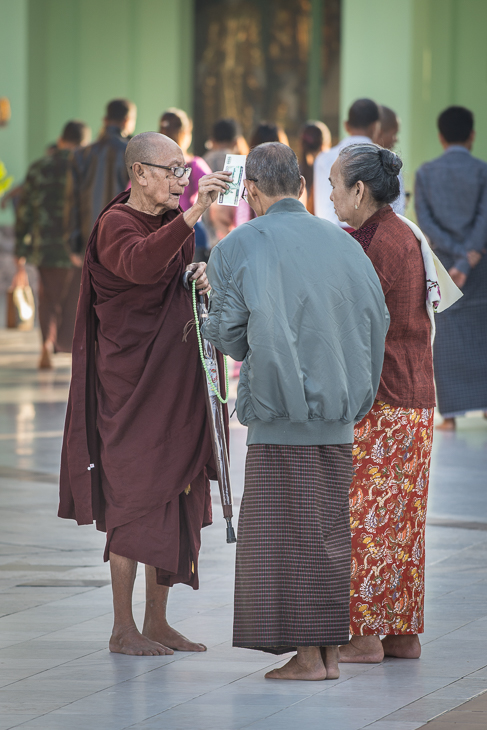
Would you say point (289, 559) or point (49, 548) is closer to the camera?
point (289, 559)

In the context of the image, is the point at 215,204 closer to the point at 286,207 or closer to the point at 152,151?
the point at 152,151

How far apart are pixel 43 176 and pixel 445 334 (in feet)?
14.9

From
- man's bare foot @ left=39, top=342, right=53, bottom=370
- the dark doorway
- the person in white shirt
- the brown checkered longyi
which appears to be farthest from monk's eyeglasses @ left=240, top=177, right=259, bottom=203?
the dark doorway

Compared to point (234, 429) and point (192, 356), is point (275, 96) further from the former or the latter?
point (192, 356)

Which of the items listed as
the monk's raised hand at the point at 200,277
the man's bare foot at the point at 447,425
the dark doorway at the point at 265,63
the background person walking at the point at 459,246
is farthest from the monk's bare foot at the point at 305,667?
the dark doorway at the point at 265,63

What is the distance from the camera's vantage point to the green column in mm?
16969

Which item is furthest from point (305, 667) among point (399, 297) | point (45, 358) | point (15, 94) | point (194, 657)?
point (15, 94)

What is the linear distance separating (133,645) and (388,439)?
1.04 meters

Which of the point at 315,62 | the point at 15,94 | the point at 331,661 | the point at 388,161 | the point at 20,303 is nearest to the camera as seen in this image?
the point at 331,661

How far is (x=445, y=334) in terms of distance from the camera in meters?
8.85

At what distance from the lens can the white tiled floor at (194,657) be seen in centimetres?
361

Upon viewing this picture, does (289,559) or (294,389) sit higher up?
(294,389)

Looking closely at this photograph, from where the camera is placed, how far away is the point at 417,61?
13.8 meters

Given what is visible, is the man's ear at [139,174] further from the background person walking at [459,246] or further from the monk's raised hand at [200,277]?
the background person walking at [459,246]
